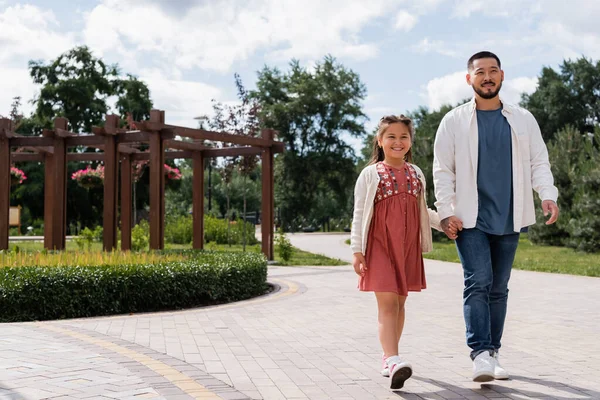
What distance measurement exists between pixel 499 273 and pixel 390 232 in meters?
0.76

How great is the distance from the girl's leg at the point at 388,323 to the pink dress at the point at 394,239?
0.06 meters

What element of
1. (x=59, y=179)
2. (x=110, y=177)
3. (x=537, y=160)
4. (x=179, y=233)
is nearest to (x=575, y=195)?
(x=179, y=233)

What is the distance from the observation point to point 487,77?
14.6ft

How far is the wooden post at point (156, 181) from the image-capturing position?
12695 mm

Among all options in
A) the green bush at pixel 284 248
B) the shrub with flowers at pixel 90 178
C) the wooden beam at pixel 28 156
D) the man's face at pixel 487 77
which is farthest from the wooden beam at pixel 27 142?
the man's face at pixel 487 77

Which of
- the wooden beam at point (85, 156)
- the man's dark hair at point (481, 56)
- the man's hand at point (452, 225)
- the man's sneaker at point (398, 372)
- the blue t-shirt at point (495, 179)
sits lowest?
the man's sneaker at point (398, 372)

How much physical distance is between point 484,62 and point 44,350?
3716mm

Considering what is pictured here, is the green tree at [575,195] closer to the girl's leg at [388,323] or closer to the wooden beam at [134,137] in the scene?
the wooden beam at [134,137]

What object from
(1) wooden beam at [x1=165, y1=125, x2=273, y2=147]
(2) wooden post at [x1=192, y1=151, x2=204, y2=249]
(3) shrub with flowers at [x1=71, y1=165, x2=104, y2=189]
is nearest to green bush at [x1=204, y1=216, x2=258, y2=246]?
(3) shrub with flowers at [x1=71, y1=165, x2=104, y2=189]

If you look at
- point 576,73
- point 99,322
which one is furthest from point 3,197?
point 576,73

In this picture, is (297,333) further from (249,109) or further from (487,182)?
(249,109)

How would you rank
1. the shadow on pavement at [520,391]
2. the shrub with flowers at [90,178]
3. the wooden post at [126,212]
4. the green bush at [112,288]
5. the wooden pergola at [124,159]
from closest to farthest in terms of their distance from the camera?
the shadow on pavement at [520,391]
the green bush at [112,288]
the wooden pergola at [124,159]
the wooden post at [126,212]
the shrub with flowers at [90,178]

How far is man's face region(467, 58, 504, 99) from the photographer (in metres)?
4.45

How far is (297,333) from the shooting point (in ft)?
21.4
